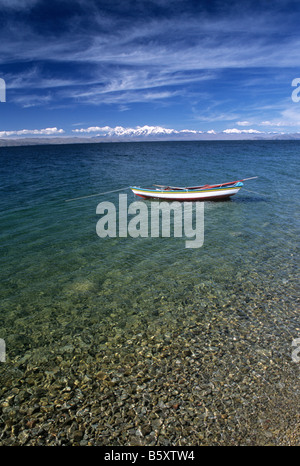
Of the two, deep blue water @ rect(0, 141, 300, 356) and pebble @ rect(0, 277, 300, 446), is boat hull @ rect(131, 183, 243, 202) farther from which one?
pebble @ rect(0, 277, 300, 446)

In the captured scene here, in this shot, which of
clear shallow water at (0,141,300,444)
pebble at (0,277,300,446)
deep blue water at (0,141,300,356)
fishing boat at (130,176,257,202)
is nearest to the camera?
pebble at (0,277,300,446)

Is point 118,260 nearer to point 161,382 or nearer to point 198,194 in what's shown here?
point 161,382

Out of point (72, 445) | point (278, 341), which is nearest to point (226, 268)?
point (278, 341)

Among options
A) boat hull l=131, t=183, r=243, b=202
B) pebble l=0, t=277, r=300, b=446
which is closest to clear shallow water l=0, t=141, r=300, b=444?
pebble l=0, t=277, r=300, b=446

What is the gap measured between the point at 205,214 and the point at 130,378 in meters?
17.7

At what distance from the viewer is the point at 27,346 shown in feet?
27.9

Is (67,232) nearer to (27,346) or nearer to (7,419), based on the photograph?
(27,346)

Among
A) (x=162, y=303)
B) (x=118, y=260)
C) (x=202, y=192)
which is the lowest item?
(x=162, y=303)

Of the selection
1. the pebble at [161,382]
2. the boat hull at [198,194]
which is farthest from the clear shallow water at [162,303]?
the boat hull at [198,194]

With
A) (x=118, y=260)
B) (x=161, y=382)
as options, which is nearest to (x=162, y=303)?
(x=161, y=382)

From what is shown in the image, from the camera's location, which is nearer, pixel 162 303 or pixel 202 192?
pixel 162 303

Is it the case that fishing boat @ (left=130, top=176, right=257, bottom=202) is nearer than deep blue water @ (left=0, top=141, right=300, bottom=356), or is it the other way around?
deep blue water @ (left=0, top=141, right=300, bottom=356)

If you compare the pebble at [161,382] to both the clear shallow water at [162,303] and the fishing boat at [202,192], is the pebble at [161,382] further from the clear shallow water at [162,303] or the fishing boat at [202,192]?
the fishing boat at [202,192]
